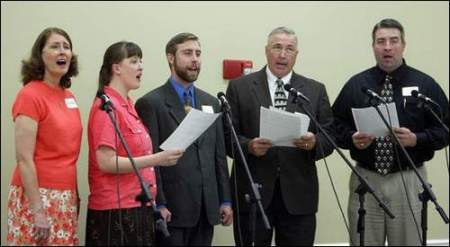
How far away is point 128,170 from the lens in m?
2.51

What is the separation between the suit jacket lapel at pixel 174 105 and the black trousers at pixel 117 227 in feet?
1.77

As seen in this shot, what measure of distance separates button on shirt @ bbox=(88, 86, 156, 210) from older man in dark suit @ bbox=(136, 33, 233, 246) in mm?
177

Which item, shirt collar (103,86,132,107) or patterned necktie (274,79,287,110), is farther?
patterned necktie (274,79,287,110)

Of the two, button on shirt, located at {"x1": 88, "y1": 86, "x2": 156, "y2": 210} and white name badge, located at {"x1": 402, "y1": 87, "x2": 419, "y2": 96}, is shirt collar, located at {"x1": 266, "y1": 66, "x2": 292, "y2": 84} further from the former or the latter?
button on shirt, located at {"x1": 88, "y1": 86, "x2": 156, "y2": 210}

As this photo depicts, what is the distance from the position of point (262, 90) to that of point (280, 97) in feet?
0.38

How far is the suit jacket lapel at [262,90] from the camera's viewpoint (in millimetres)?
3131

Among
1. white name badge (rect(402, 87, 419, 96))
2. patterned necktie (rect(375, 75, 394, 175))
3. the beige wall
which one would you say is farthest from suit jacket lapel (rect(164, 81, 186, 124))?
white name badge (rect(402, 87, 419, 96))

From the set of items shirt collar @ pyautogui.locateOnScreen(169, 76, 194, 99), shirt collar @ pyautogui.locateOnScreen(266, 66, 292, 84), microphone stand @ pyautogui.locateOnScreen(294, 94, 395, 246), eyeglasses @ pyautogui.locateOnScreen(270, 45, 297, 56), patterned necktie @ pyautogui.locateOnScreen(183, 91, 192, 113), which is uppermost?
eyeglasses @ pyautogui.locateOnScreen(270, 45, 297, 56)

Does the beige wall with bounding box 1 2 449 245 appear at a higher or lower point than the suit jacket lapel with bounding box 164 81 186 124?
higher

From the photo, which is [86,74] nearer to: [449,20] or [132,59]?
[132,59]

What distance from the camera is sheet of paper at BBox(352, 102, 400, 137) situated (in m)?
2.87

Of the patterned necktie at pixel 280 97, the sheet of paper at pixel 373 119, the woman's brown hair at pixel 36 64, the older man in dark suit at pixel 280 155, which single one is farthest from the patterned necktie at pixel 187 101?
the sheet of paper at pixel 373 119

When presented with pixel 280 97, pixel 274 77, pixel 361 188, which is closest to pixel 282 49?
pixel 274 77

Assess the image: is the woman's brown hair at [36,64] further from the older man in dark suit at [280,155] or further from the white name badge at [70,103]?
the older man in dark suit at [280,155]
